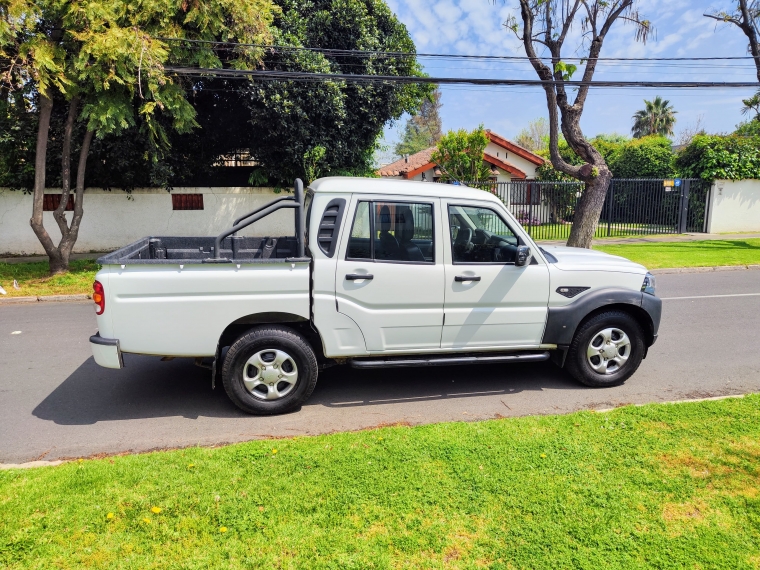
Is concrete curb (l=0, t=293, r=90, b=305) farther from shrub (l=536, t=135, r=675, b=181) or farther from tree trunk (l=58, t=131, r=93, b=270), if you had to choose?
shrub (l=536, t=135, r=675, b=181)

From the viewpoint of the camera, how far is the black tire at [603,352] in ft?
17.3

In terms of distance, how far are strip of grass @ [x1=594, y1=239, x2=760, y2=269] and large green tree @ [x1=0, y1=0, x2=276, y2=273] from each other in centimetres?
1121

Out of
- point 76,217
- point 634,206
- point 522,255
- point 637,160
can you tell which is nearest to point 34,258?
point 76,217

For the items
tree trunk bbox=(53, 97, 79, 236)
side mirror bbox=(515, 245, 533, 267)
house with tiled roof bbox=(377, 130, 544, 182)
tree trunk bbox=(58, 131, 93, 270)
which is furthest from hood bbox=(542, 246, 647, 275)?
house with tiled roof bbox=(377, 130, 544, 182)

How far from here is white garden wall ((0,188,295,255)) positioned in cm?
1455

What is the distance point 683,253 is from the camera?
51.6ft

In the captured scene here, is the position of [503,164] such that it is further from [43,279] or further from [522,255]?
[522,255]

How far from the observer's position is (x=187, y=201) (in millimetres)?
15859

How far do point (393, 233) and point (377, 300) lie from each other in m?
0.62

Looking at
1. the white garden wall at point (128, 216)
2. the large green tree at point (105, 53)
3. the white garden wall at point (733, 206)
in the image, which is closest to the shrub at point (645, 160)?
the white garden wall at point (733, 206)

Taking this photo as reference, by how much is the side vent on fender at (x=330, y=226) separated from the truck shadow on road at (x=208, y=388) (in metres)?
1.48

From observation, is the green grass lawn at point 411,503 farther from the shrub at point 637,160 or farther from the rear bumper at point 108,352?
the shrub at point 637,160

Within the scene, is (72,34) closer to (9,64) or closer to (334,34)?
(9,64)

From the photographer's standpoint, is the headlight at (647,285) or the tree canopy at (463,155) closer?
the headlight at (647,285)
